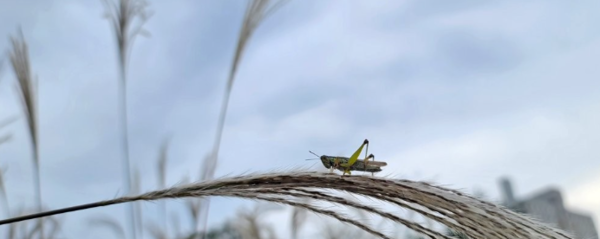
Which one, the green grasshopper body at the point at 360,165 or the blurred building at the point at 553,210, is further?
the blurred building at the point at 553,210

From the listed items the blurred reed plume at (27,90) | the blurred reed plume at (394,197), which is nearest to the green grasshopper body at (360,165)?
the blurred reed plume at (394,197)

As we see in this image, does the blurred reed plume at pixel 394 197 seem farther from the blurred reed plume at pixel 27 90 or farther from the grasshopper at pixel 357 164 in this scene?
the blurred reed plume at pixel 27 90

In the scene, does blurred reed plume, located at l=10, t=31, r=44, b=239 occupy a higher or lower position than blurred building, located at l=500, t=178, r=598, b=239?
higher

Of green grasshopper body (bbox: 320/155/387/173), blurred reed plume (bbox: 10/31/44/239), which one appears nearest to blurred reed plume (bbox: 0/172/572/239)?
green grasshopper body (bbox: 320/155/387/173)

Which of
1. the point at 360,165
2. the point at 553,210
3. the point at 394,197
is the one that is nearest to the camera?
the point at 394,197

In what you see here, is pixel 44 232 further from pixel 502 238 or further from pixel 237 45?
pixel 502 238

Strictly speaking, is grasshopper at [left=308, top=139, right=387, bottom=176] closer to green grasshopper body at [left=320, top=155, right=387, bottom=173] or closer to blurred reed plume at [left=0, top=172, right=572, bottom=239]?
green grasshopper body at [left=320, top=155, right=387, bottom=173]

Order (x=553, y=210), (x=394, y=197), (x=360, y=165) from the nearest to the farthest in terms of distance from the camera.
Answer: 1. (x=394, y=197)
2. (x=360, y=165)
3. (x=553, y=210)

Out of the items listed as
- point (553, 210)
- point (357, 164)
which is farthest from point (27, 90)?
point (553, 210)

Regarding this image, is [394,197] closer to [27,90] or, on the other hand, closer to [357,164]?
[357,164]
